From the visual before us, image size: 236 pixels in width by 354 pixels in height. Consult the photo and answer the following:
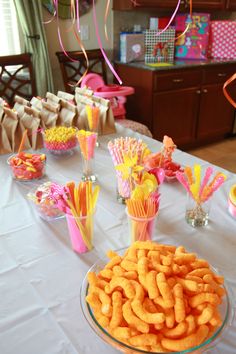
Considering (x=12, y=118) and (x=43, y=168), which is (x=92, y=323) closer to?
(x=43, y=168)

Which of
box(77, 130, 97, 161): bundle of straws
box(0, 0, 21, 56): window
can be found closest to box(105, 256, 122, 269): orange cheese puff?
box(77, 130, 97, 161): bundle of straws

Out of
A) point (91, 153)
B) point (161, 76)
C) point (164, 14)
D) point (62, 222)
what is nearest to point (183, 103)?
point (161, 76)

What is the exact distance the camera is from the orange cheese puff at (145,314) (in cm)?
54

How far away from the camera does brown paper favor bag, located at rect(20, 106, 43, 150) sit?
1.45 metres

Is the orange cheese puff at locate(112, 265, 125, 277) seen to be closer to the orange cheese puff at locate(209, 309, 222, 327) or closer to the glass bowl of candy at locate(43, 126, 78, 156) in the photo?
the orange cheese puff at locate(209, 309, 222, 327)

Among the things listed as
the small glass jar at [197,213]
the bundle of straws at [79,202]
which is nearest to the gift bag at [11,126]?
the bundle of straws at [79,202]

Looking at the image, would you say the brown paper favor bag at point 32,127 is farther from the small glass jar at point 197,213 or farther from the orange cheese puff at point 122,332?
the orange cheese puff at point 122,332

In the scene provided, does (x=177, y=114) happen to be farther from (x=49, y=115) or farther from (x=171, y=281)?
(x=171, y=281)

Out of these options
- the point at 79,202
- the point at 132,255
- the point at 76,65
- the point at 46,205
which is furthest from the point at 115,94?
the point at 132,255

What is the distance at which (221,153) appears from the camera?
11.0ft

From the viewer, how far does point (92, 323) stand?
0.60 metres

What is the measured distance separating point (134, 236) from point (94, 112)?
70cm

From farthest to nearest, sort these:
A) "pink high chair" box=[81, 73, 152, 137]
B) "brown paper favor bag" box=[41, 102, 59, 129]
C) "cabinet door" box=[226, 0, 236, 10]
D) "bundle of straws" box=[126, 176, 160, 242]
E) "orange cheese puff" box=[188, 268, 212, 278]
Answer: "cabinet door" box=[226, 0, 236, 10] → "pink high chair" box=[81, 73, 152, 137] → "brown paper favor bag" box=[41, 102, 59, 129] → "bundle of straws" box=[126, 176, 160, 242] → "orange cheese puff" box=[188, 268, 212, 278]

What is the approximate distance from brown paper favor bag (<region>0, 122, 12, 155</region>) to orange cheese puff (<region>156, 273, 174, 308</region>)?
1.04 m
